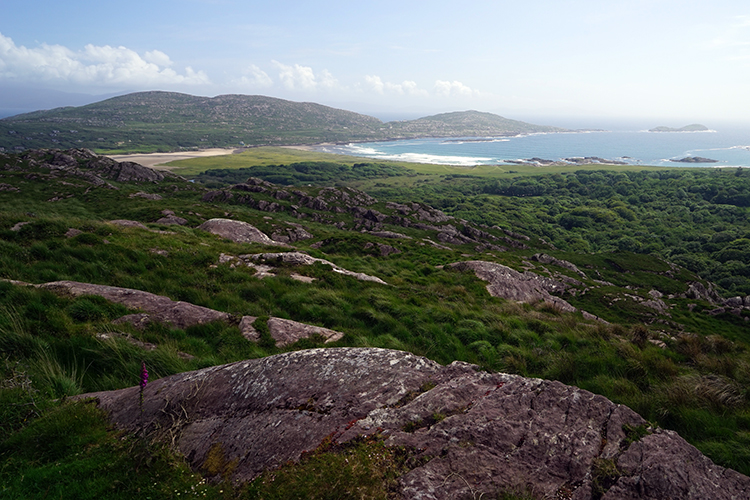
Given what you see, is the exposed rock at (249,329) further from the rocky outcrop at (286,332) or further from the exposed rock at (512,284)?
the exposed rock at (512,284)

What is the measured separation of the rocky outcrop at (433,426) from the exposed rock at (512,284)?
1846 cm

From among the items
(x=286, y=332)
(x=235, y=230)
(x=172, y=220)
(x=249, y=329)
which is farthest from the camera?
(x=172, y=220)

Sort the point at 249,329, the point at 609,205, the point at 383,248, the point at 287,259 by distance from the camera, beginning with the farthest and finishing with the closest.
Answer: the point at 609,205 → the point at 383,248 → the point at 287,259 → the point at 249,329

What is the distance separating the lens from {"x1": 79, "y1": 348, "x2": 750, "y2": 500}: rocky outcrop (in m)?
4.12

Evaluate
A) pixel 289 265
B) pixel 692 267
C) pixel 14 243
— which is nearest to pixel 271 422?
pixel 289 265

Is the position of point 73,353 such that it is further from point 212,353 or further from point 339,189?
point 339,189

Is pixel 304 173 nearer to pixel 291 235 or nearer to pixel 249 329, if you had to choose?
pixel 291 235

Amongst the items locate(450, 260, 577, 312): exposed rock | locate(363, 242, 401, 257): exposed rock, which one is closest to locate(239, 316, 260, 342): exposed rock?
locate(450, 260, 577, 312): exposed rock

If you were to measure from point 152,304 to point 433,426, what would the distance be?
28.0 ft

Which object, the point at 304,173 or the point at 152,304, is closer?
the point at 152,304

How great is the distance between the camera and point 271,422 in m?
5.08

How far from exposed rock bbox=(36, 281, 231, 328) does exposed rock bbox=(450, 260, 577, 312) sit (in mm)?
19168

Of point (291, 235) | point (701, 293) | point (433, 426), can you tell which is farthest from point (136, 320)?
point (701, 293)

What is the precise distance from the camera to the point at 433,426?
4.93 metres
